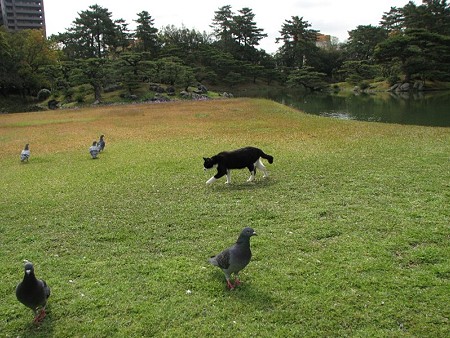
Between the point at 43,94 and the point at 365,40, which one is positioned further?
the point at 365,40

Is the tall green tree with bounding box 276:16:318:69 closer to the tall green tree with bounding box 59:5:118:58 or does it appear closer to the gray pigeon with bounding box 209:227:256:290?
the tall green tree with bounding box 59:5:118:58

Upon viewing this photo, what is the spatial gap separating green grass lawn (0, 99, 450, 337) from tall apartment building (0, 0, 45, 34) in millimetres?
111932

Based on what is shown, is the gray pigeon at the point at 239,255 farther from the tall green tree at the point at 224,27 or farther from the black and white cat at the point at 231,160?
the tall green tree at the point at 224,27

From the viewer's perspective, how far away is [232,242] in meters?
7.15

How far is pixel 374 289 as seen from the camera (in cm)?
549

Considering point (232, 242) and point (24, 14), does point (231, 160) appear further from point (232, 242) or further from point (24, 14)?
point (24, 14)

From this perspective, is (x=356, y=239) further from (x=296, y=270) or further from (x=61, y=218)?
(x=61, y=218)

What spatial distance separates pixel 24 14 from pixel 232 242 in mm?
123453

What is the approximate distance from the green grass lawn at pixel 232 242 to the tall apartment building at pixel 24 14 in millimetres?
111932

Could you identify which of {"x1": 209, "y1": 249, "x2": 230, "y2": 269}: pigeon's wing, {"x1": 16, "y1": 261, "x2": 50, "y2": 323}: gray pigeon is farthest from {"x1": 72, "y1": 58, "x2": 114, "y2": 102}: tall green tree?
{"x1": 209, "y1": 249, "x2": 230, "y2": 269}: pigeon's wing

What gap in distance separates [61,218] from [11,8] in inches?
4727

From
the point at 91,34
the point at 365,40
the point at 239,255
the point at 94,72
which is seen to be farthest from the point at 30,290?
the point at 365,40

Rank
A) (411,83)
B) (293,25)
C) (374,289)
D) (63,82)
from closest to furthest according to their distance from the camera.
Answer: (374,289), (63,82), (411,83), (293,25)

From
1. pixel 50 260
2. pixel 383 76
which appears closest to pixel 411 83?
pixel 383 76
